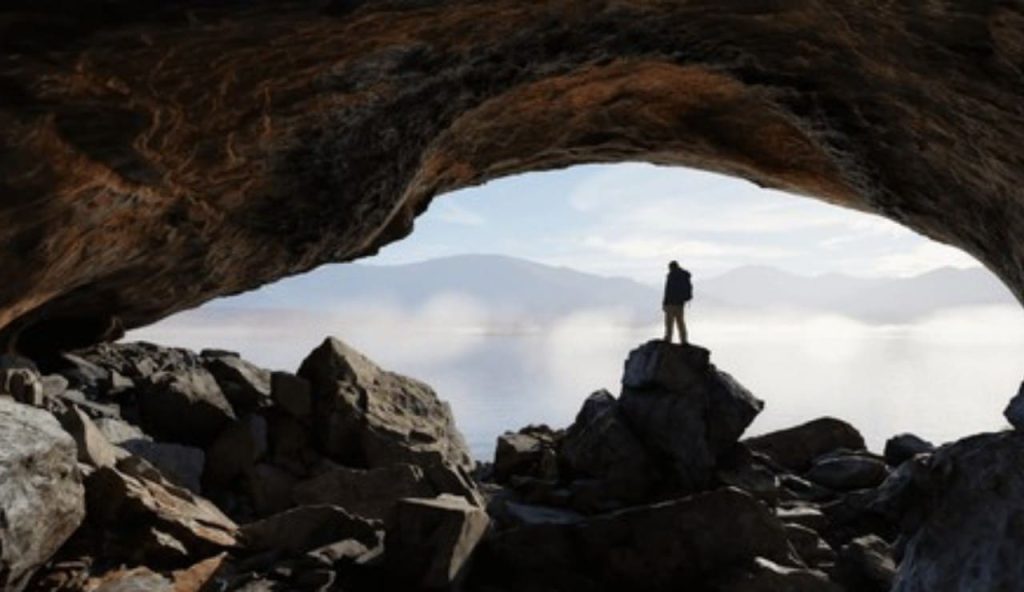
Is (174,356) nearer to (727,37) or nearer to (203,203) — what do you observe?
(203,203)

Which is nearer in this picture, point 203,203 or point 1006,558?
point 1006,558

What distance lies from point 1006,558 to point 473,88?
5930mm

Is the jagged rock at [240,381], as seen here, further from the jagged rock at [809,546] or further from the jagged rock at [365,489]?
the jagged rock at [809,546]

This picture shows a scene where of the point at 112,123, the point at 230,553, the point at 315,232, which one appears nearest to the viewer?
the point at 112,123

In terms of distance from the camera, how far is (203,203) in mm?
8391

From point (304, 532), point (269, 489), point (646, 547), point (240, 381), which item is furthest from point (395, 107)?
point (240, 381)

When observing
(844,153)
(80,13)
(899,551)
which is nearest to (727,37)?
(844,153)

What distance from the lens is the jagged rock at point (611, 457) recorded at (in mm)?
18000

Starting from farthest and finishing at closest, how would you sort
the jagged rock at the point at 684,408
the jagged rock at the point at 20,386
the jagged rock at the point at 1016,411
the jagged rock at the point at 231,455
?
the jagged rock at the point at 684,408
the jagged rock at the point at 231,455
the jagged rock at the point at 20,386
the jagged rock at the point at 1016,411

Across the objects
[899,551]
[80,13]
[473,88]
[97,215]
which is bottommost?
[899,551]

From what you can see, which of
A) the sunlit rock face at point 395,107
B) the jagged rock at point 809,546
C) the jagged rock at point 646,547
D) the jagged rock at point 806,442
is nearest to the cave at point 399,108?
the sunlit rock face at point 395,107

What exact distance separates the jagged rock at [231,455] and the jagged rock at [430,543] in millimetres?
4735

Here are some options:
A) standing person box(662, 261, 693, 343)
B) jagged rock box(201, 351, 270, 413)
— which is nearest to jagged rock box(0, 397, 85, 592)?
jagged rock box(201, 351, 270, 413)

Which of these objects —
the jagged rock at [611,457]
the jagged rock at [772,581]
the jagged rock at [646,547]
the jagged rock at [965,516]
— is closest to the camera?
the jagged rock at [965,516]
